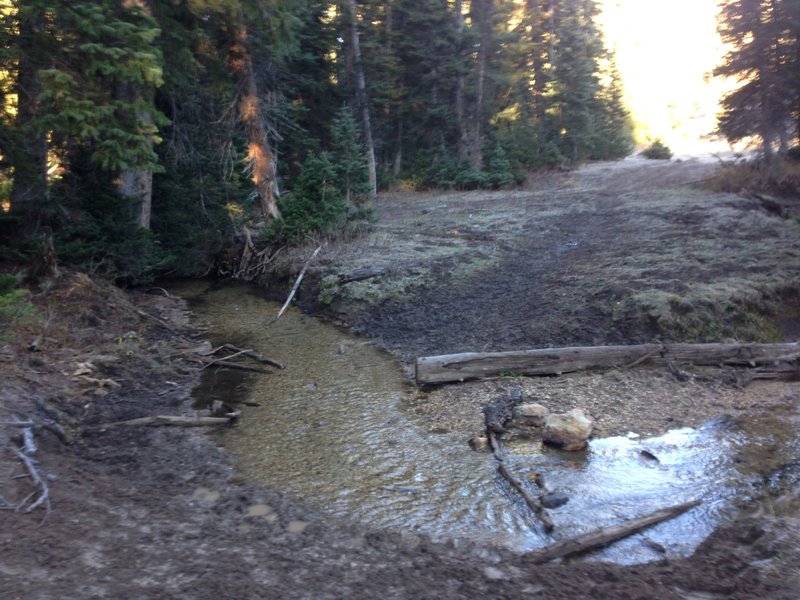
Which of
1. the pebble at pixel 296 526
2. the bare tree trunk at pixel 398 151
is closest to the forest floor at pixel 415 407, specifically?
the pebble at pixel 296 526

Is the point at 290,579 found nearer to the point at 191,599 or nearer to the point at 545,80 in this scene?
the point at 191,599

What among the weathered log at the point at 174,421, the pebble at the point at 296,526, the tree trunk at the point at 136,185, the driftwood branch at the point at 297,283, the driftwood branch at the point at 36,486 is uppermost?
the tree trunk at the point at 136,185

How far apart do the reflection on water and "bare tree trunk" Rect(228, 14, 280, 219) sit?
37.1 ft

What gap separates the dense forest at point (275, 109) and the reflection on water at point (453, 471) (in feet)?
18.5

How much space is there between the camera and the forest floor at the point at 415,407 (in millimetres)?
4684

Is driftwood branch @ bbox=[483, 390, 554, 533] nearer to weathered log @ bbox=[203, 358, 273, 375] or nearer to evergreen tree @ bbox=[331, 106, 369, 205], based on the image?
weathered log @ bbox=[203, 358, 273, 375]

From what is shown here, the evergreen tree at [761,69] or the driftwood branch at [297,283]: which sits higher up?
the evergreen tree at [761,69]

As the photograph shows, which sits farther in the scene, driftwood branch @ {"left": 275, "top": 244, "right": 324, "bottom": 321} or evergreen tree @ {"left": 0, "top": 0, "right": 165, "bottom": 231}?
driftwood branch @ {"left": 275, "top": 244, "right": 324, "bottom": 321}

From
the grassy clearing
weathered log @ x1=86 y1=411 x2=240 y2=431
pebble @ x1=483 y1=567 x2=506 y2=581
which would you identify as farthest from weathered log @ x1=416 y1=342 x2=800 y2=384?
pebble @ x1=483 y1=567 x2=506 y2=581

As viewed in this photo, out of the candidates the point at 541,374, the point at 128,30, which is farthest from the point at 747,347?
the point at 128,30

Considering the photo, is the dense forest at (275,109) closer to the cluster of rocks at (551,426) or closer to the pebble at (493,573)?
the cluster of rocks at (551,426)

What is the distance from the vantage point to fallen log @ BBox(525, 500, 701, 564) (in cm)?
520

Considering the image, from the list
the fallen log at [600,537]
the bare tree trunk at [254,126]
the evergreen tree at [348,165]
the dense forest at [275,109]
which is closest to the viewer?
the fallen log at [600,537]

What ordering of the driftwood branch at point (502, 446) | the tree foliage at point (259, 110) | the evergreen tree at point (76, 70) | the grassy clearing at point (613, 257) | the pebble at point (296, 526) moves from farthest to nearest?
the grassy clearing at point (613, 257), the tree foliage at point (259, 110), the evergreen tree at point (76, 70), the driftwood branch at point (502, 446), the pebble at point (296, 526)
